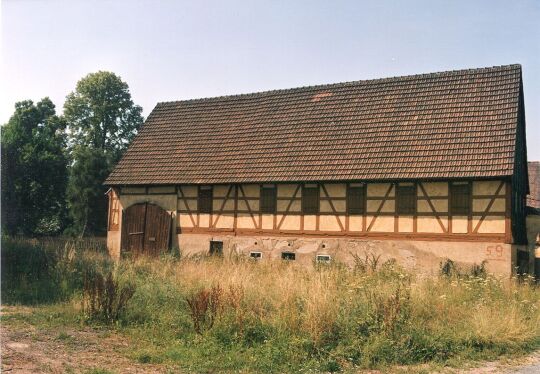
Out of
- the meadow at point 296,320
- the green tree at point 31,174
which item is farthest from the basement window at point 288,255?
the green tree at point 31,174

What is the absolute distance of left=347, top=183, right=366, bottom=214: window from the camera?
20875 mm

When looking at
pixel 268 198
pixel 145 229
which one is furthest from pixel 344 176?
pixel 145 229

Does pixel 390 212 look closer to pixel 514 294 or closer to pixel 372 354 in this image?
pixel 514 294

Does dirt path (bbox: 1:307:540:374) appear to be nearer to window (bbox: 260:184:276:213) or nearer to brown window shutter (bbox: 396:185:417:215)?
brown window shutter (bbox: 396:185:417:215)

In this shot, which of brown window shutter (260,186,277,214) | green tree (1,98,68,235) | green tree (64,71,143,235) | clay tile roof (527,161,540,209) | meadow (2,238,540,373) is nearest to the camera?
meadow (2,238,540,373)

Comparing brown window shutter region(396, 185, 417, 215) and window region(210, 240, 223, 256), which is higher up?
brown window shutter region(396, 185, 417, 215)

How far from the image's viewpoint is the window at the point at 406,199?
20.0m

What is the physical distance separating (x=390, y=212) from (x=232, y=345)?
1223 cm

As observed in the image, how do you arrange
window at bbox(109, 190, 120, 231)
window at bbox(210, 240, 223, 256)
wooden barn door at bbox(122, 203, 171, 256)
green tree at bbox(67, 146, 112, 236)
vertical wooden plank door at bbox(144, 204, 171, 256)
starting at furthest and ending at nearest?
1. green tree at bbox(67, 146, 112, 236)
2. window at bbox(109, 190, 120, 231)
3. wooden barn door at bbox(122, 203, 171, 256)
4. vertical wooden plank door at bbox(144, 204, 171, 256)
5. window at bbox(210, 240, 223, 256)

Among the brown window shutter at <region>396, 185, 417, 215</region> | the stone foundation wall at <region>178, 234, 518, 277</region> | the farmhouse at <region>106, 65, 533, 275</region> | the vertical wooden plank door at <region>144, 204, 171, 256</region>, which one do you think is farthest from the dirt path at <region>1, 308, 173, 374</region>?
the vertical wooden plank door at <region>144, 204, 171, 256</region>

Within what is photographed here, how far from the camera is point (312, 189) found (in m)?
21.8

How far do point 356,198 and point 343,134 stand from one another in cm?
302

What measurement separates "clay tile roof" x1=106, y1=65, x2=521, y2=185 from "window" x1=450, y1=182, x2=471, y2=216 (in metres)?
0.68

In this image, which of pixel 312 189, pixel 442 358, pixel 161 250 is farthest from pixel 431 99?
pixel 442 358
